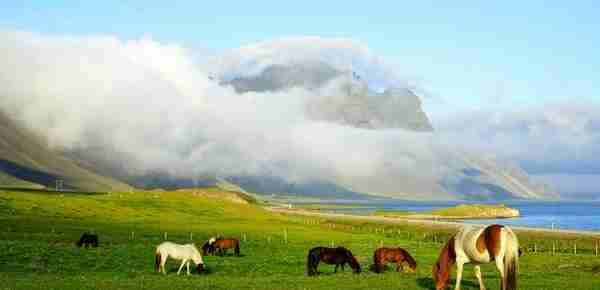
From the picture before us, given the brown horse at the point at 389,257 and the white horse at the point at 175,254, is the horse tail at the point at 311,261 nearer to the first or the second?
the brown horse at the point at 389,257

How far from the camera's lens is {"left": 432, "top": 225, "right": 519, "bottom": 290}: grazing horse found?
2880 cm

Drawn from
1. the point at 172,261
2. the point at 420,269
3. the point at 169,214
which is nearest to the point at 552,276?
the point at 420,269

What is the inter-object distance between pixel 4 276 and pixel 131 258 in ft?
42.5

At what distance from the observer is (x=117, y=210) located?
136125mm

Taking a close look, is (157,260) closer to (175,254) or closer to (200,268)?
(175,254)

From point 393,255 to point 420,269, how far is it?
11.9 ft

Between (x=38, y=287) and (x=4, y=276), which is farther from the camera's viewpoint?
(x=4, y=276)

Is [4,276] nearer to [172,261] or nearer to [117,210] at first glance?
[172,261]

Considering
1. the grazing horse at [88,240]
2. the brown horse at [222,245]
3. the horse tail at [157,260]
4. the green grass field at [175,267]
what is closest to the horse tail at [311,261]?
the green grass field at [175,267]

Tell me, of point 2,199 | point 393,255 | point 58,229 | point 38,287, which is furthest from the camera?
point 2,199

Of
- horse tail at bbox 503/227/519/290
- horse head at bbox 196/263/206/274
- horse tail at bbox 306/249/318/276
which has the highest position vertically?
horse tail at bbox 503/227/519/290

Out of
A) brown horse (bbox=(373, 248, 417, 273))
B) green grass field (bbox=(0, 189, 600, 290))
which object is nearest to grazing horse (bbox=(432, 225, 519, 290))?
green grass field (bbox=(0, 189, 600, 290))

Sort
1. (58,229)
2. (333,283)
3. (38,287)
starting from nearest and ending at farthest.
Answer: (38,287), (333,283), (58,229)

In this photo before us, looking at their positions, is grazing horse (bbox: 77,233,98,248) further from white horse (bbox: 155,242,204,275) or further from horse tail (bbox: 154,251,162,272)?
white horse (bbox: 155,242,204,275)
